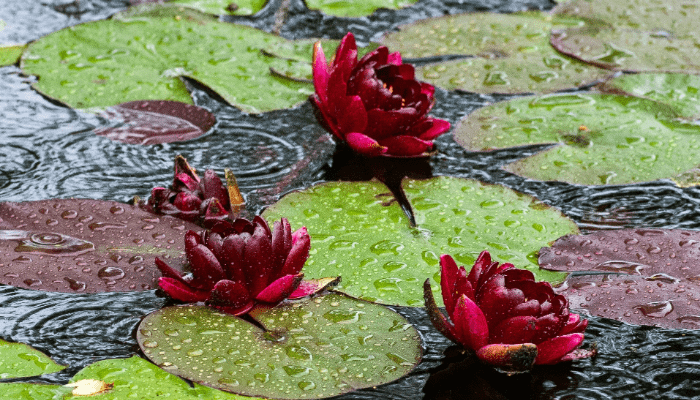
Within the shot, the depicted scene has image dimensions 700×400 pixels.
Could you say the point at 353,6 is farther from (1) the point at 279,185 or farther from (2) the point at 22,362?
(2) the point at 22,362

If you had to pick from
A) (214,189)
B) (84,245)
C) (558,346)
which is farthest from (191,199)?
(558,346)

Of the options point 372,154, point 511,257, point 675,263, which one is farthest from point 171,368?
point 675,263

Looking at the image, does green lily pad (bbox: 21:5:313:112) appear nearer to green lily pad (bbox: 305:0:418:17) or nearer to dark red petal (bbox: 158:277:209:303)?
green lily pad (bbox: 305:0:418:17)

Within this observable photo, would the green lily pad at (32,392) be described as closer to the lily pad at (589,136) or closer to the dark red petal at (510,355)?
the dark red petal at (510,355)

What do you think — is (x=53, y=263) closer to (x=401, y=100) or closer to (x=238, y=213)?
(x=238, y=213)

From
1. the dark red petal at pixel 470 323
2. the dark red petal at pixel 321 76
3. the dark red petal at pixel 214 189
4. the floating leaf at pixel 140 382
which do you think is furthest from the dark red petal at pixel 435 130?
the floating leaf at pixel 140 382

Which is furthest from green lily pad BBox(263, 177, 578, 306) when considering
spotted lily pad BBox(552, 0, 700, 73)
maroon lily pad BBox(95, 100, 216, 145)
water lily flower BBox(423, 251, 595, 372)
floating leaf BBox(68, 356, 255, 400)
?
spotted lily pad BBox(552, 0, 700, 73)

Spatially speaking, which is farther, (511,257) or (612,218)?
(612,218)
